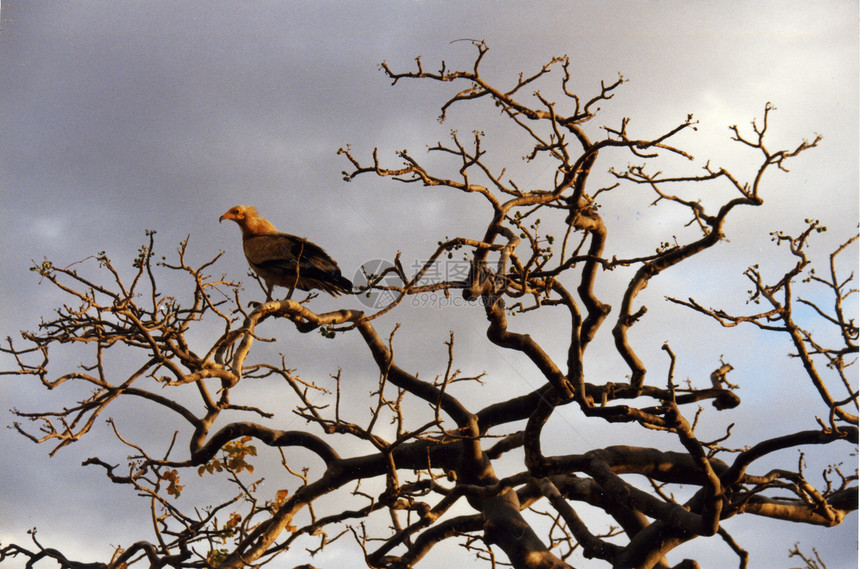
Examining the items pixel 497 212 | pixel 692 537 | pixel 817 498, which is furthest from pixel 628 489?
pixel 497 212

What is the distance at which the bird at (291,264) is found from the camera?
20.7 feet

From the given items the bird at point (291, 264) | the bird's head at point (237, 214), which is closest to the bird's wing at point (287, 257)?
the bird at point (291, 264)

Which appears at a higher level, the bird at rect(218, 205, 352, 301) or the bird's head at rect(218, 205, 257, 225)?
the bird's head at rect(218, 205, 257, 225)

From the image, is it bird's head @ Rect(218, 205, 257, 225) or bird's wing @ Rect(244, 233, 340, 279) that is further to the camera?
bird's head @ Rect(218, 205, 257, 225)

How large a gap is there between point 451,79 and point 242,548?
4146 millimetres

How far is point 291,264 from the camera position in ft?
21.0

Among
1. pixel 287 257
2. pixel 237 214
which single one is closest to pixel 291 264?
pixel 287 257

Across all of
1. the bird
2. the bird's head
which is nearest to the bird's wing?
the bird

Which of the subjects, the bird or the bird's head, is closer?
the bird

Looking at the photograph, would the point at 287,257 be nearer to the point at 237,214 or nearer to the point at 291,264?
the point at 291,264

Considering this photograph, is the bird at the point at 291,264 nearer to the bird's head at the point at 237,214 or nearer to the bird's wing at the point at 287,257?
the bird's wing at the point at 287,257

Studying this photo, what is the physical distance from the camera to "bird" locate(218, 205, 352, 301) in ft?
20.7

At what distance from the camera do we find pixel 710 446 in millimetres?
5031

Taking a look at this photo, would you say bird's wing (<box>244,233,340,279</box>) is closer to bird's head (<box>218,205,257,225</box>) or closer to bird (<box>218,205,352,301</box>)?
bird (<box>218,205,352,301</box>)
